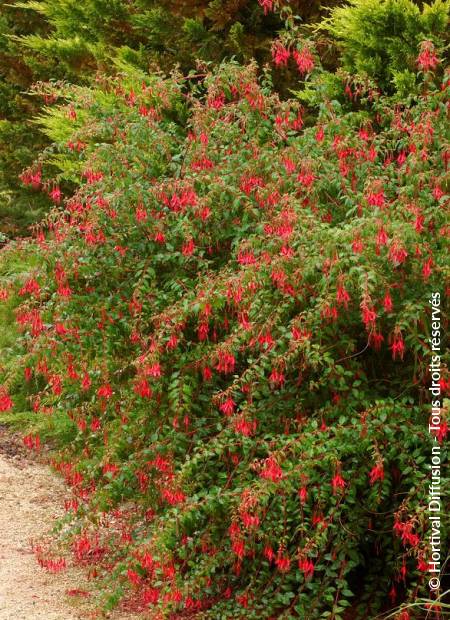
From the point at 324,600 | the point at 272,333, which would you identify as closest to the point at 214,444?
the point at 272,333

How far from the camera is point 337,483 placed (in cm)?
394

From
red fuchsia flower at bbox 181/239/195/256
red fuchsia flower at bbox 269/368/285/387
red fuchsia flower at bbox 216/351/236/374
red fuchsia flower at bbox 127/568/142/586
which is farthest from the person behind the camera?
red fuchsia flower at bbox 181/239/195/256

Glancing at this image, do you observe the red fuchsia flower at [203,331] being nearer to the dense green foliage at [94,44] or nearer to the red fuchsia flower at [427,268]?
the red fuchsia flower at [427,268]

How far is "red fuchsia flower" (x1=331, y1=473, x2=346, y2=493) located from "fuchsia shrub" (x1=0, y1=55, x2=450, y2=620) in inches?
2.0

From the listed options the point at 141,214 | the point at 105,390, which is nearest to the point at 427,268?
the point at 141,214

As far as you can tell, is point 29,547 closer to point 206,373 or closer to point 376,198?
point 206,373

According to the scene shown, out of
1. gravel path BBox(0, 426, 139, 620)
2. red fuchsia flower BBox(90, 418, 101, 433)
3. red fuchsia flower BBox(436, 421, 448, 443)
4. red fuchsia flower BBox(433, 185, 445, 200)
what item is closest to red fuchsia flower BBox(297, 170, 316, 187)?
red fuchsia flower BBox(433, 185, 445, 200)

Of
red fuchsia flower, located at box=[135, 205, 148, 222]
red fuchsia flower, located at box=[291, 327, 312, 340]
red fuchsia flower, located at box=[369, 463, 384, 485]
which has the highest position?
red fuchsia flower, located at box=[135, 205, 148, 222]

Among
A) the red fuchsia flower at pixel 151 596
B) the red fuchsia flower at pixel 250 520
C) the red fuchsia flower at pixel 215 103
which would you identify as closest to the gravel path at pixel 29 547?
the red fuchsia flower at pixel 151 596

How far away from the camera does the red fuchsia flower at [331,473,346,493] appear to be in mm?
3919

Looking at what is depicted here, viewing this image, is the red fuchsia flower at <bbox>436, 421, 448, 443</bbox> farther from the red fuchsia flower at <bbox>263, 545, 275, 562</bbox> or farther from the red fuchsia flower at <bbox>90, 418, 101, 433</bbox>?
the red fuchsia flower at <bbox>90, 418, 101, 433</bbox>

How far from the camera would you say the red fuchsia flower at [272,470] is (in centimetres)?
382

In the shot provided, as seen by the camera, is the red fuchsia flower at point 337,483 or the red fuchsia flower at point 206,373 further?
the red fuchsia flower at point 206,373

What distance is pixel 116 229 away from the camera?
516 cm
